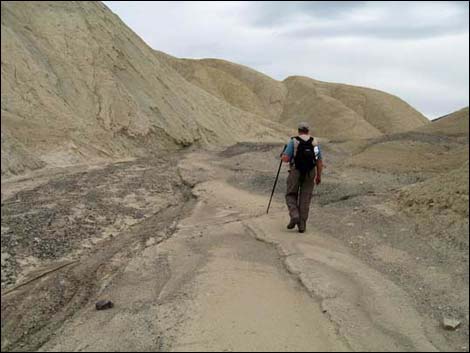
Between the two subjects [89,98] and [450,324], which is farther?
[89,98]

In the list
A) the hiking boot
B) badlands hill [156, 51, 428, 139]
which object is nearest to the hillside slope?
the hiking boot

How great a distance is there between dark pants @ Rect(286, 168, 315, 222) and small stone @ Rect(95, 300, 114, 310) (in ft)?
9.80

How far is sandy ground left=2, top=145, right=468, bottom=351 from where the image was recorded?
419 cm

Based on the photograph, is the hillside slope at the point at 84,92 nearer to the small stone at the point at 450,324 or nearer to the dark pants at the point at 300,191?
the dark pants at the point at 300,191

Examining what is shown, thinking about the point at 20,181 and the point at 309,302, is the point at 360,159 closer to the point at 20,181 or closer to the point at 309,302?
the point at 20,181

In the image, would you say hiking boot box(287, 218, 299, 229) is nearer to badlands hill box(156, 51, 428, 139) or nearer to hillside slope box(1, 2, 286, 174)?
hillside slope box(1, 2, 286, 174)

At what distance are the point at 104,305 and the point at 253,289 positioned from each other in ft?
4.38

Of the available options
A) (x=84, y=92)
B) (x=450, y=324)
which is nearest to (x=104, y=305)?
(x=450, y=324)

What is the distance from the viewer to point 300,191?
7.16 metres

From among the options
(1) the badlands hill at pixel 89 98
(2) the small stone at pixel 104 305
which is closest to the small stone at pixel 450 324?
(2) the small stone at pixel 104 305

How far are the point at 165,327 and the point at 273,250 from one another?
2260mm

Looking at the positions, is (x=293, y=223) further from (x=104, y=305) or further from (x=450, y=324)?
(x=104, y=305)

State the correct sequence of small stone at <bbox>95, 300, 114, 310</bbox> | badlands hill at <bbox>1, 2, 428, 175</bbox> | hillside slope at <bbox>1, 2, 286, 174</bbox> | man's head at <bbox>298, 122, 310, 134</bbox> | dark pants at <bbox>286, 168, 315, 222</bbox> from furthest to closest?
hillside slope at <bbox>1, 2, 286, 174</bbox>
badlands hill at <bbox>1, 2, 428, 175</bbox>
dark pants at <bbox>286, 168, 315, 222</bbox>
man's head at <bbox>298, 122, 310, 134</bbox>
small stone at <bbox>95, 300, 114, 310</bbox>

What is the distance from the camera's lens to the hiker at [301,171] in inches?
271
